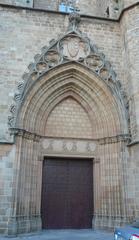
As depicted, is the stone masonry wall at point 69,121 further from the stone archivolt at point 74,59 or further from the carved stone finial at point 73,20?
the carved stone finial at point 73,20

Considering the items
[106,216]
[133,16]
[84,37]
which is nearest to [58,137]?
[106,216]

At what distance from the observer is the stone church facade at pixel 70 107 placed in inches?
303

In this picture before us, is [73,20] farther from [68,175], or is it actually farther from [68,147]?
[68,175]

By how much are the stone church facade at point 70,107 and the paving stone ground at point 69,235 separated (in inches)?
13.7

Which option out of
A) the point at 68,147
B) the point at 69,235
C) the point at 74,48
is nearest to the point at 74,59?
the point at 74,48

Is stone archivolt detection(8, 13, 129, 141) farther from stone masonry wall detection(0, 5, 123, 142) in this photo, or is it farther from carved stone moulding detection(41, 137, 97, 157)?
carved stone moulding detection(41, 137, 97, 157)

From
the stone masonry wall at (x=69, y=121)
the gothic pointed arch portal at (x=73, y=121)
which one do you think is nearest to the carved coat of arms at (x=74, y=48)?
the gothic pointed arch portal at (x=73, y=121)

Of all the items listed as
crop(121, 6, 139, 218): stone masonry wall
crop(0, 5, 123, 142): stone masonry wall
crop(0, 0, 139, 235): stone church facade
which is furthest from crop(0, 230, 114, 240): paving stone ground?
crop(0, 5, 123, 142): stone masonry wall

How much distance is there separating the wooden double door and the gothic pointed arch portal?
0.88ft

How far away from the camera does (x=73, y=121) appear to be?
8922 millimetres

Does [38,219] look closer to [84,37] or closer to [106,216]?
[106,216]

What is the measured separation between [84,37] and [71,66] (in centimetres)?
113

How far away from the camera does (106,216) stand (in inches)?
310

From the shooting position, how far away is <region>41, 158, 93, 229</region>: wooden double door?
815cm
